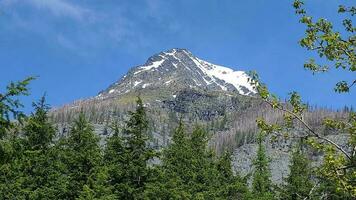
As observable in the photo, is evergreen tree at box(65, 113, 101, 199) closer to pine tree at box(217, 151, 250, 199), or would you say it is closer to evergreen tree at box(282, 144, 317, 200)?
pine tree at box(217, 151, 250, 199)

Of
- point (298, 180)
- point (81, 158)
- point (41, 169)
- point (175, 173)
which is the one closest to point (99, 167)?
point (81, 158)

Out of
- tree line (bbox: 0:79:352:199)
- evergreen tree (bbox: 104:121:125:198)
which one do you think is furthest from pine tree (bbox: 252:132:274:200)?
evergreen tree (bbox: 104:121:125:198)

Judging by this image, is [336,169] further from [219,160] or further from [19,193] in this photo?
[219,160]

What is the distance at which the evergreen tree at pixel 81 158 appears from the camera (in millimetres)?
29109

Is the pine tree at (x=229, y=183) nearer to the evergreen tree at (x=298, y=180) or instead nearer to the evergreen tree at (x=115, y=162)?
the evergreen tree at (x=298, y=180)

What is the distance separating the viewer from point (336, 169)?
11.2 m

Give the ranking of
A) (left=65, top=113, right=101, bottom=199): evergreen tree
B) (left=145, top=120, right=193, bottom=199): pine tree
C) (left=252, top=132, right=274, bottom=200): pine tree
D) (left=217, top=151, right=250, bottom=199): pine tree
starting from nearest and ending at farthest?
(left=65, top=113, right=101, bottom=199): evergreen tree < (left=145, top=120, right=193, bottom=199): pine tree < (left=217, top=151, right=250, bottom=199): pine tree < (left=252, top=132, right=274, bottom=200): pine tree

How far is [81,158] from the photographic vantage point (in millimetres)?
29406

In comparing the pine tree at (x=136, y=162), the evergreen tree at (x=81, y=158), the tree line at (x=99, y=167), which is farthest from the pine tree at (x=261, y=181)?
the evergreen tree at (x=81, y=158)

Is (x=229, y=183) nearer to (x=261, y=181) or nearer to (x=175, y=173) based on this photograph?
(x=261, y=181)

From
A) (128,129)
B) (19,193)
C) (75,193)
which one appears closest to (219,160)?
(128,129)

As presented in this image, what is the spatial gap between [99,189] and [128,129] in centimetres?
576

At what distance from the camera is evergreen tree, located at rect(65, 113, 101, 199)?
29.1 m

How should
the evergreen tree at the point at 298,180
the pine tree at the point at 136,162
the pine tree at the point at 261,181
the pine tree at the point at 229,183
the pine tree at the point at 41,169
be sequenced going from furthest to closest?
the pine tree at the point at 261,181 → the pine tree at the point at 229,183 → the evergreen tree at the point at 298,180 → the pine tree at the point at 136,162 → the pine tree at the point at 41,169
